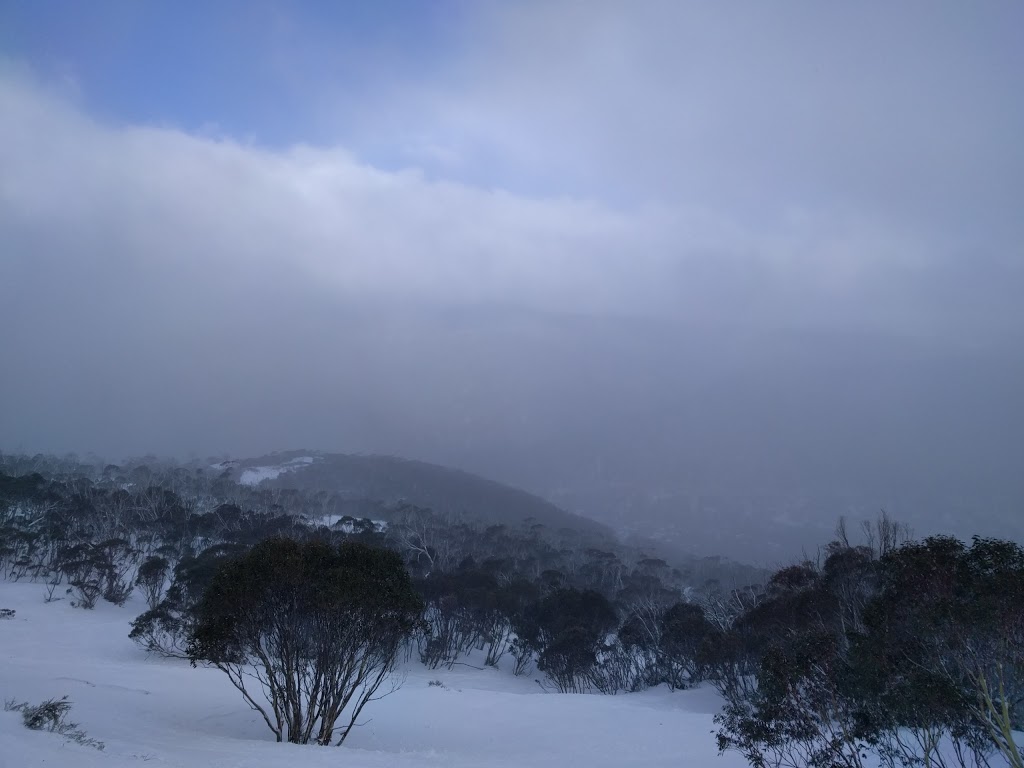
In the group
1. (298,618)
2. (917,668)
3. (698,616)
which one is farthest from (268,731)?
(698,616)

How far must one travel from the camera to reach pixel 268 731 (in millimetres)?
18891

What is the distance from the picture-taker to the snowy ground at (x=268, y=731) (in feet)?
44.3

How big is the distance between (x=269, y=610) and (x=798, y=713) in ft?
46.7

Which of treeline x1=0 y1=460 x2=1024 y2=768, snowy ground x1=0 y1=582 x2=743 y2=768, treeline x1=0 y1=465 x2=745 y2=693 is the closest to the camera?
snowy ground x1=0 y1=582 x2=743 y2=768

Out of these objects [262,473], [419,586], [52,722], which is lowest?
[419,586]

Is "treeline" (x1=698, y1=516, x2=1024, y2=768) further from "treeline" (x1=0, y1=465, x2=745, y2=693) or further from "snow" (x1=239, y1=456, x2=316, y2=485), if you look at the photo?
"snow" (x1=239, y1=456, x2=316, y2=485)

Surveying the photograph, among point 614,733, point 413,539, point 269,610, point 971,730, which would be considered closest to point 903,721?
point 971,730

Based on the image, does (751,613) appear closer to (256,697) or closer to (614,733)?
(614,733)

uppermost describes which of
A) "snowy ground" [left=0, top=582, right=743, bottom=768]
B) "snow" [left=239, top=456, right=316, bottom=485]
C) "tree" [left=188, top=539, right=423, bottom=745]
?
"snow" [left=239, top=456, right=316, bottom=485]

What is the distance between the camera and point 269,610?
17766 millimetres

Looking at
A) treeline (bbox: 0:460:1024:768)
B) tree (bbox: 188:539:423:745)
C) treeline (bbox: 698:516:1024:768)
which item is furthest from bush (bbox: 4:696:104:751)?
treeline (bbox: 698:516:1024:768)

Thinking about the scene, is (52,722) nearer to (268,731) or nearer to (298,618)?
(298,618)

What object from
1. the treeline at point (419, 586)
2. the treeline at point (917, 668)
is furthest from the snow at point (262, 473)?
the treeline at point (917, 668)

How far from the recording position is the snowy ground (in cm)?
1350
